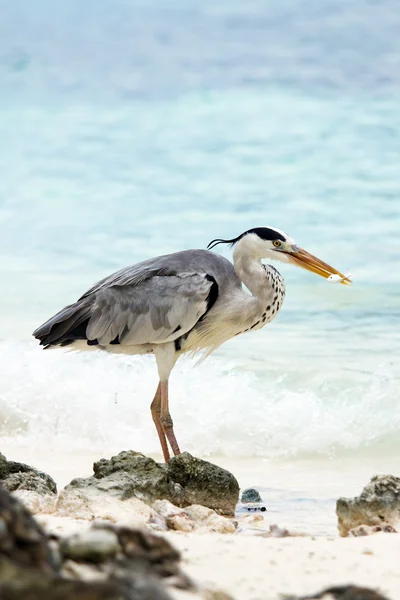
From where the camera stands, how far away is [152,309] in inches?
360

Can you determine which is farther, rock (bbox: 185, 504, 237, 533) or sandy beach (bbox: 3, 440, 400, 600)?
rock (bbox: 185, 504, 237, 533)

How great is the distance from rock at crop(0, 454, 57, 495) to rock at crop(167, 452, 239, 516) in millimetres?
871

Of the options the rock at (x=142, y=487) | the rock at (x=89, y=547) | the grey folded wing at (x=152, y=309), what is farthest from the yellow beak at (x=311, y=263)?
the rock at (x=89, y=547)

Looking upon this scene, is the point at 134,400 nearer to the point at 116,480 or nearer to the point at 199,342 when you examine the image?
the point at 199,342

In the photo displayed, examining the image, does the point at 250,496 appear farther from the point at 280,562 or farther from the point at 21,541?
the point at 21,541

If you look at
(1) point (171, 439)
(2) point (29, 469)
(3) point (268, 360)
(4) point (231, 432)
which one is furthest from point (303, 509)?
(3) point (268, 360)

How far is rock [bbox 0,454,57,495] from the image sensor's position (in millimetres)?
6992

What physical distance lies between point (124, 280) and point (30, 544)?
6589mm

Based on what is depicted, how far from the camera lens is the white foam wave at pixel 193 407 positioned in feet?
42.9

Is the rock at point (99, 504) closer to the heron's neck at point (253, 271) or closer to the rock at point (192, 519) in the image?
the rock at point (192, 519)

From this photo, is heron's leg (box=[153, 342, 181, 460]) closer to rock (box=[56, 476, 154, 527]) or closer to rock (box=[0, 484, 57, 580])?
rock (box=[56, 476, 154, 527])

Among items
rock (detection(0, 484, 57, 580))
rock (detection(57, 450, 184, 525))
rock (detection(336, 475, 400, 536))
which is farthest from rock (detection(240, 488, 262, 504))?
rock (detection(0, 484, 57, 580))

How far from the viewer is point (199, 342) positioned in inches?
378

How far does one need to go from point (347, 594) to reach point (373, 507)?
3.32m
